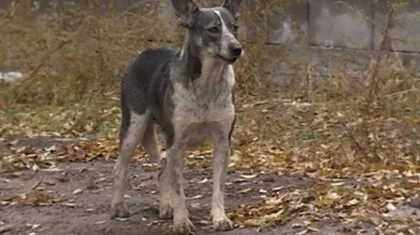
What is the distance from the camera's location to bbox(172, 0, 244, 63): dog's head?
7.07m

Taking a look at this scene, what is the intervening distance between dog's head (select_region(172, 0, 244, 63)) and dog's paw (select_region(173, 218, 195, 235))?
1078 mm

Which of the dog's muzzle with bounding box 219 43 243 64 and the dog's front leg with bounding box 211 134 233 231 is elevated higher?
the dog's muzzle with bounding box 219 43 243 64

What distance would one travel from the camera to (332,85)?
37.7 feet

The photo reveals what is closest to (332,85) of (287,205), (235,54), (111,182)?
(111,182)

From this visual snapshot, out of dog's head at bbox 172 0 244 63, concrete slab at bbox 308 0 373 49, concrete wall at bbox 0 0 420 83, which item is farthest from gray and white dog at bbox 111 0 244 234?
concrete slab at bbox 308 0 373 49

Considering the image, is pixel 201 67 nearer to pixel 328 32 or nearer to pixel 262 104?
pixel 262 104

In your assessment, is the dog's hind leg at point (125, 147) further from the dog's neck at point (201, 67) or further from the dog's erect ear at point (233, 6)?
the dog's erect ear at point (233, 6)

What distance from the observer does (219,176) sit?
7496 millimetres

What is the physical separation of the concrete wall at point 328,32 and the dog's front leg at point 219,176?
5.23 m

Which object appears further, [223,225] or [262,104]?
[262,104]

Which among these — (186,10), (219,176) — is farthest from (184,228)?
(186,10)

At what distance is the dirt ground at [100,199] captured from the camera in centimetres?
775

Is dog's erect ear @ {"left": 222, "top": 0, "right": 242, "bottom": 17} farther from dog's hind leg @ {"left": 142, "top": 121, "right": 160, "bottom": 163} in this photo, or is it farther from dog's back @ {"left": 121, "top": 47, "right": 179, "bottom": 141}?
dog's hind leg @ {"left": 142, "top": 121, "right": 160, "bottom": 163}

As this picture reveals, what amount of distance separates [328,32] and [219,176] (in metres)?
6.20
